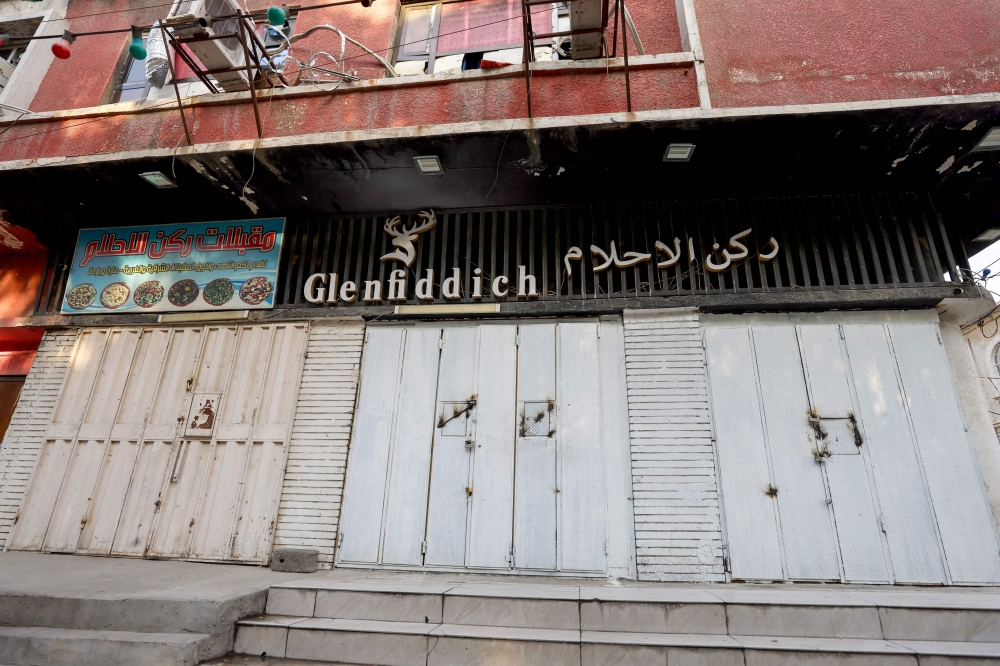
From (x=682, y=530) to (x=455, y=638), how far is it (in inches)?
107

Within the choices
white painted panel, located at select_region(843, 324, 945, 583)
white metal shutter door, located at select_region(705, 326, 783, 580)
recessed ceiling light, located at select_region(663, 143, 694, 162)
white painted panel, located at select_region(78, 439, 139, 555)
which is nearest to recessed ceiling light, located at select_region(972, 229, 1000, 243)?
white painted panel, located at select_region(843, 324, 945, 583)

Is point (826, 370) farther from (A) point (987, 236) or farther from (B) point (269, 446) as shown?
(B) point (269, 446)

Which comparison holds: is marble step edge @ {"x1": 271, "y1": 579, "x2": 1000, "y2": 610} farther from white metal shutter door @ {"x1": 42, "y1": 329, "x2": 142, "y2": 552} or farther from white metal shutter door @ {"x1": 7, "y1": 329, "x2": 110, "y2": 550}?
white metal shutter door @ {"x1": 7, "y1": 329, "x2": 110, "y2": 550}

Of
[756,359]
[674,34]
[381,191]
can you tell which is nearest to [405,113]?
[381,191]

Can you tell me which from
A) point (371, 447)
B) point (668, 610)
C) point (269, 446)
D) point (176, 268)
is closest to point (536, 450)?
point (371, 447)

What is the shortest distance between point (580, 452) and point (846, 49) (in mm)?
5314

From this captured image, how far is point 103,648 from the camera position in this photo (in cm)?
354

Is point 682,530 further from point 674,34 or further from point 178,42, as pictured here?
point 178,42

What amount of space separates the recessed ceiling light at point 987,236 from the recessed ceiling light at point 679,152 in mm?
4438

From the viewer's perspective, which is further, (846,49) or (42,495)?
(42,495)

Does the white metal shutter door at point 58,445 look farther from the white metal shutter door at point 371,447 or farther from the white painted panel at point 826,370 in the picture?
the white painted panel at point 826,370

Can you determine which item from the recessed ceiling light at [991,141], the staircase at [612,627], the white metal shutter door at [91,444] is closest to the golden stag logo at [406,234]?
the white metal shutter door at [91,444]

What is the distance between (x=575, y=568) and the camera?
5.39 metres

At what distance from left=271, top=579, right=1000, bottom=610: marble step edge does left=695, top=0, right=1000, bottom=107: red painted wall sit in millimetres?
4718
